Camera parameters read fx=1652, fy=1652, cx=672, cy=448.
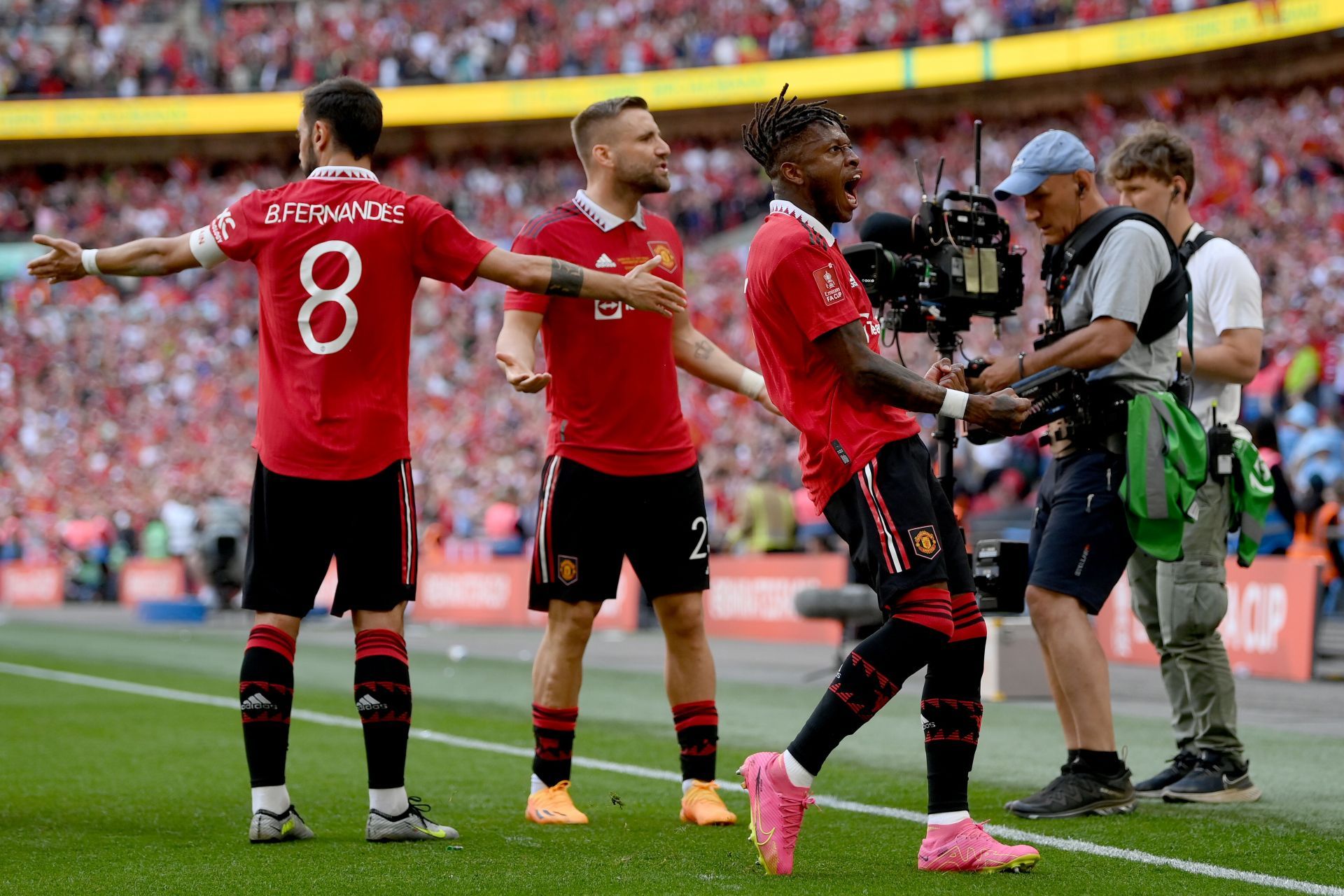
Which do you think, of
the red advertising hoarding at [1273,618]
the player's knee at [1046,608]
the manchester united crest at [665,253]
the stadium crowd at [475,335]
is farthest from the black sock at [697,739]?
the stadium crowd at [475,335]

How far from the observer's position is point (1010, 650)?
10789 millimetres

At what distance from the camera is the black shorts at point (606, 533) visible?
5676 mm

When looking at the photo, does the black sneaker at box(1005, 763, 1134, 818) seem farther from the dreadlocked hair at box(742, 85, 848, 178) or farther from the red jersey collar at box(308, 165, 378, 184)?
the red jersey collar at box(308, 165, 378, 184)

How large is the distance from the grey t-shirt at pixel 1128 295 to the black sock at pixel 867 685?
1.62 metres

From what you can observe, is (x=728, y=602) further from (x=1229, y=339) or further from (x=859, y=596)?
(x=1229, y=339)

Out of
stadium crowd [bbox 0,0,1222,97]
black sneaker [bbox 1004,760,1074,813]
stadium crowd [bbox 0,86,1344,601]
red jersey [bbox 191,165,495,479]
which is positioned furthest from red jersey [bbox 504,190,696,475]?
stadium crowd [bbox 0,0,1222,97]

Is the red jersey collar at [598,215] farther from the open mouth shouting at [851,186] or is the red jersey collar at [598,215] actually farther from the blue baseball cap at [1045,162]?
the blue baseball cap at [1045,162]

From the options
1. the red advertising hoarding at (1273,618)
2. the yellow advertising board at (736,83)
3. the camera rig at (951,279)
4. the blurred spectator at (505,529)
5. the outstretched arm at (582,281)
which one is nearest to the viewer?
the outstretched arm at (582,281)

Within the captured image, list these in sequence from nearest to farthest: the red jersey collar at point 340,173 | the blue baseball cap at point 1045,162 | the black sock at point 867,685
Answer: the black sock at point 867,685 < the red jersey collar at point 340,173 < the blue baseball cap at point 1045,162

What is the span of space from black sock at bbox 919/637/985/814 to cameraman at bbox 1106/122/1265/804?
1701 mm

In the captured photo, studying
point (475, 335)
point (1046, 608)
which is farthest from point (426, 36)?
point (1046, 608)

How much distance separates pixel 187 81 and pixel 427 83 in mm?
6840

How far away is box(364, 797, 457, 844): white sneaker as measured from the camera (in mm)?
5078

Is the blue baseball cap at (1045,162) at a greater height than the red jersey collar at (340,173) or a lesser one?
greater
